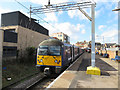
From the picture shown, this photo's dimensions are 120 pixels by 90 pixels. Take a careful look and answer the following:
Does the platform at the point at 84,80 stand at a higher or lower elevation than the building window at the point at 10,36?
lower

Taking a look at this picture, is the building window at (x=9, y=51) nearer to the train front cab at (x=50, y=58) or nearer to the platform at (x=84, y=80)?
the train front cab at (x=50, y=58)

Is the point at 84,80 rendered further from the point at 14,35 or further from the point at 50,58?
the point at 14,35

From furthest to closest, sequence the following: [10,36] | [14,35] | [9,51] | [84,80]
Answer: [14,35], [10,36], [9,51], [84,80]

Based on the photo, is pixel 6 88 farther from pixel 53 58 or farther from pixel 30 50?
pixel 30 50

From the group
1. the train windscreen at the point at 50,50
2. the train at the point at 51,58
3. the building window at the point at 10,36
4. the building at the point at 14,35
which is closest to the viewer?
the train at the point at 51,58

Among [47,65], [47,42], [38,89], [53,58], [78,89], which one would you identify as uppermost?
[47,42]

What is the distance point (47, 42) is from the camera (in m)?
7.69

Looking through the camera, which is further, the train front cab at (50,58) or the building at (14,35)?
the building at (14,35)

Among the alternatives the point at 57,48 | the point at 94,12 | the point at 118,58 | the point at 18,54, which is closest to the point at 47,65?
the point at 57,48

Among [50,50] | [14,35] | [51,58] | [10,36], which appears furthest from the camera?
[14,35]

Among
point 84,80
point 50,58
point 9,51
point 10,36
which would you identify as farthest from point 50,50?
point 10,36

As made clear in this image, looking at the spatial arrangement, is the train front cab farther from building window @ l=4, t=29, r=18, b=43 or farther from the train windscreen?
building window @ l=4, t=29, r=18, b=43

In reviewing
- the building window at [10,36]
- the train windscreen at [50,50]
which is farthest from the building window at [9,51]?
the train windscreen at [50,50]

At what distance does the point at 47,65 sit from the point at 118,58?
1219 cm
